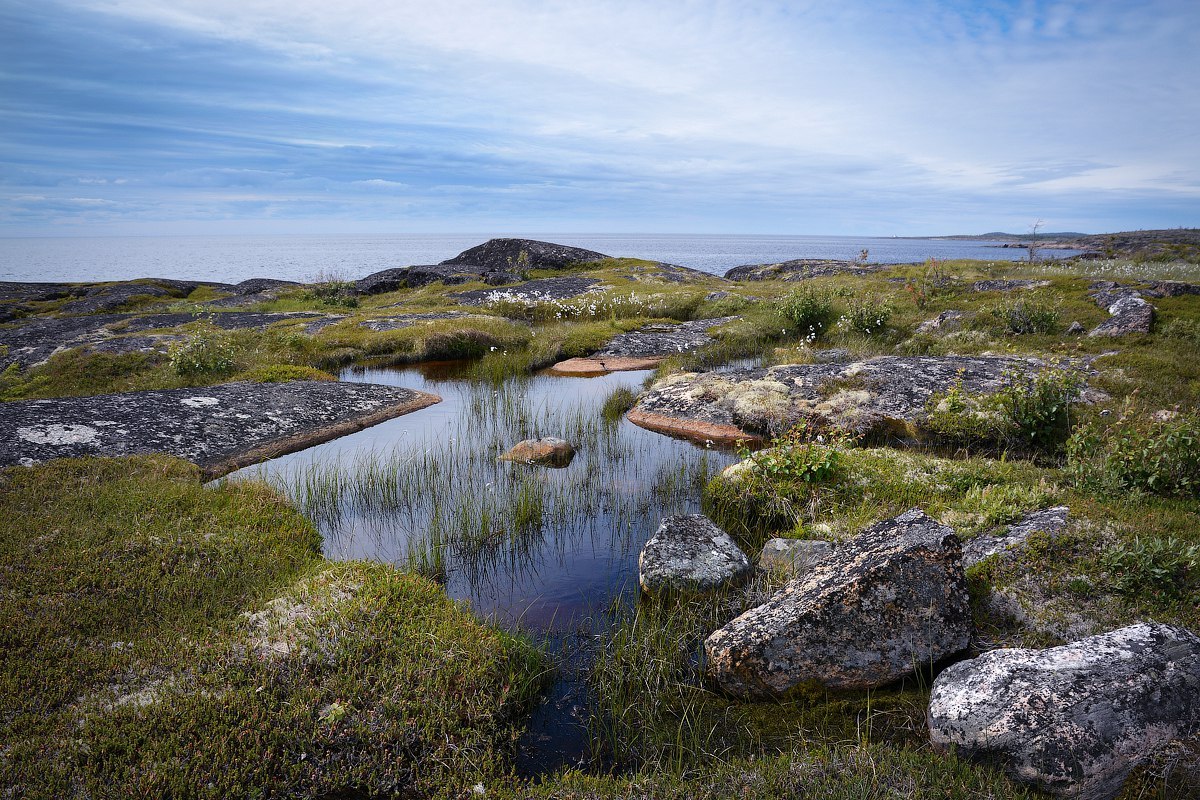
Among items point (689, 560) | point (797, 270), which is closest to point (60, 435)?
point (689, 560)

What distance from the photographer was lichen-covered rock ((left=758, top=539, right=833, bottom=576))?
24.4ft

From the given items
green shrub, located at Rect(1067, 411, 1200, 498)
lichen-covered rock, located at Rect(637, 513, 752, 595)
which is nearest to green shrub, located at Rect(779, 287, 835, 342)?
green shrub, located at Rect(1067, 411, 1200, 498)

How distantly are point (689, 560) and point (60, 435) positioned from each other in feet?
36.5

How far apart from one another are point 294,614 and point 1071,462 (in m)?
10.0

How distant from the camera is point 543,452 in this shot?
12.4 m

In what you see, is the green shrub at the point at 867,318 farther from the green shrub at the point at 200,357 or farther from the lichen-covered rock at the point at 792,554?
the green shrub at the point at 200,357

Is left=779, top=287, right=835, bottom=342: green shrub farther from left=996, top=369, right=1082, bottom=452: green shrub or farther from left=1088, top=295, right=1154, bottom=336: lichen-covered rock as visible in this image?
left=996, top=369, right=1082, bottom=452: green shrub

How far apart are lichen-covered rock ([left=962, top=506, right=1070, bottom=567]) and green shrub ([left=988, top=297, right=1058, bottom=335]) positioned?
13624 millimetres

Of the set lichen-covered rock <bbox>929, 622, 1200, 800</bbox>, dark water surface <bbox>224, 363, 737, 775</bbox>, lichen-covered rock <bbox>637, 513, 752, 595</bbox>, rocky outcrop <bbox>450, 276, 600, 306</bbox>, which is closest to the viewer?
lichen-covered rock <bbox>929, 622, 1200, 800</bbox>

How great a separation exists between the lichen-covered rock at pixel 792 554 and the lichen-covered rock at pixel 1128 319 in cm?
1431

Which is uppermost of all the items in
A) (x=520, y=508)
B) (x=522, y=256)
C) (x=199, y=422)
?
(x=522, y=256)

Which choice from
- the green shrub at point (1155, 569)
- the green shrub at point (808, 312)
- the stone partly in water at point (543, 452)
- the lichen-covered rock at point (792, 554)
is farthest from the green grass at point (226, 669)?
the green shrub at point (808, 312)

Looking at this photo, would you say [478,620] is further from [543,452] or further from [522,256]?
[522,256]

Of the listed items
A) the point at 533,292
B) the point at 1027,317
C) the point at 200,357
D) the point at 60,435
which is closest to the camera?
the point at 60,435
